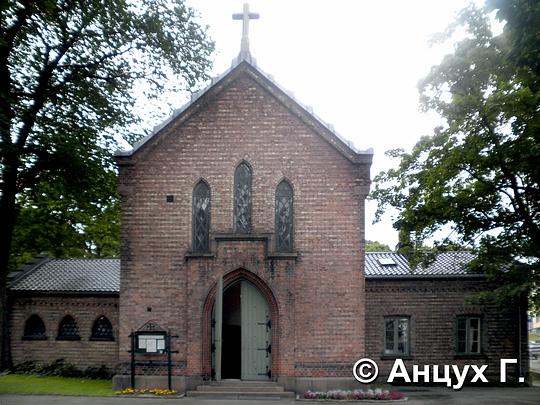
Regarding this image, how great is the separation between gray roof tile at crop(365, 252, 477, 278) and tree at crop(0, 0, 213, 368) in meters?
10.5

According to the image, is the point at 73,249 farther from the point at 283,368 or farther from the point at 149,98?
the point at 283,368

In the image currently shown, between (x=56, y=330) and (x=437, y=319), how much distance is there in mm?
14480

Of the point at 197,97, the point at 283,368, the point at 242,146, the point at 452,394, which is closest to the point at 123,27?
the point at 197,97

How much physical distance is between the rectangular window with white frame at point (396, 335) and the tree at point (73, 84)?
1179cm

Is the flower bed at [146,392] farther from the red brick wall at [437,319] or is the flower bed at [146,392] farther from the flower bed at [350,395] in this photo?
the red brick wall at [437,319]

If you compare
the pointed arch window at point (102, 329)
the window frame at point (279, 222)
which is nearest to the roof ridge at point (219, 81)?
the window frame at point (279, 222)

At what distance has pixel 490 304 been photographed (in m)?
23.1

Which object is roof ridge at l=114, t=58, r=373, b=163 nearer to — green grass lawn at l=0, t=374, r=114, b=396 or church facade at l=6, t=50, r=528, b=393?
church facade at l=6, t=50, r=528, b=393

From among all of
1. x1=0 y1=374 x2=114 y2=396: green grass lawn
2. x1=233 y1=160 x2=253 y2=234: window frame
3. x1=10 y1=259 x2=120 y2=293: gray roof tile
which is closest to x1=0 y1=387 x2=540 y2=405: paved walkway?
x1=0 y1=374 x2=114 y2=396: green grass lawn

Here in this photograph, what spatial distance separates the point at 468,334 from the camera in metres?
23.2

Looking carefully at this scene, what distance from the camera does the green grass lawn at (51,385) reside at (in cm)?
1741

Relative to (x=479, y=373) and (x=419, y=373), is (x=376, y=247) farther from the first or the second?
(x=479, y=373)

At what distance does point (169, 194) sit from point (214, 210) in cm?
140

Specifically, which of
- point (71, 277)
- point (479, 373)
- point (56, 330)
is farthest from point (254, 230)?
point (71, 277)
